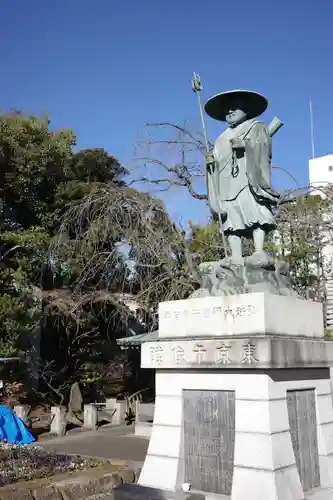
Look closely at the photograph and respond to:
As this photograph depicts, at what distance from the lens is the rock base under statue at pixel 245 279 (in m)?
6.73

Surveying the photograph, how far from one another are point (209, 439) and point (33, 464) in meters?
4.26

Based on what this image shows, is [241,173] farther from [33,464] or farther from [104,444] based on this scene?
[104,444]

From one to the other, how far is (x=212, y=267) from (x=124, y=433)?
11127 mm

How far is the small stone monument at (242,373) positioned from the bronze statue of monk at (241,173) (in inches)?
0.6

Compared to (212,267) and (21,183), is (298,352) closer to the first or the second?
(212,267)

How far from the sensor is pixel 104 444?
14742 millimetres

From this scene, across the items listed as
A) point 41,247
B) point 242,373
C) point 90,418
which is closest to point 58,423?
point 90,418

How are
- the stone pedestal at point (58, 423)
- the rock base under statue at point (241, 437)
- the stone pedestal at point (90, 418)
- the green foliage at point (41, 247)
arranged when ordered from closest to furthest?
the rock base under statue at point (241, 437), the stone pedestal at point (58, 423), the stone pedestal at point (90, 418), the green foliage at point (41, 247)

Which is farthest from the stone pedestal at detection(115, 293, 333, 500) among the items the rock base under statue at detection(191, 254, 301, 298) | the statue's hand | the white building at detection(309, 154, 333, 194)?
the white building at detection(309, 154, 333, 194)

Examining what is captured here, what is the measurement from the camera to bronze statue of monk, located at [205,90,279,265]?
7297 mm

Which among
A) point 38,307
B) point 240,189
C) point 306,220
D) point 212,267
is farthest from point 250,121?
point 38,307

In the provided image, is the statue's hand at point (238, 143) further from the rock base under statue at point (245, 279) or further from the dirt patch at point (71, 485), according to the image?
the dirt patch at point (71, 485)

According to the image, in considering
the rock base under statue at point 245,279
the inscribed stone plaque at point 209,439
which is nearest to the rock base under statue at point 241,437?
the inscribed stone plaque at point 209,439

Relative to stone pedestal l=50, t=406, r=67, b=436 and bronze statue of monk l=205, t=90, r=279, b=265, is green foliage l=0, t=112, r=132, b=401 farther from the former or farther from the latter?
bronze statue of monk l=205, t=90, r=279, b=265
